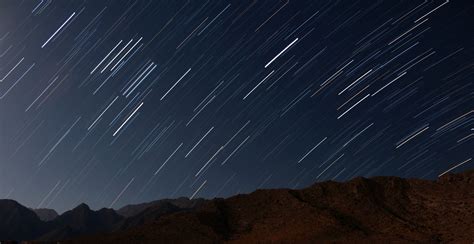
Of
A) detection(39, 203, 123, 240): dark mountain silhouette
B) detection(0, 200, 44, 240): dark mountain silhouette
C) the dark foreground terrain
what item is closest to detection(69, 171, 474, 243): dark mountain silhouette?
the dark foreground terrain

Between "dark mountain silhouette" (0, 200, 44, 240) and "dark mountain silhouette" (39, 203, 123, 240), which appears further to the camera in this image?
"dark mountain silhouette" (39, 203, 123, 240)

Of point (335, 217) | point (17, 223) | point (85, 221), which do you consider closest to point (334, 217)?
point (335, 217)

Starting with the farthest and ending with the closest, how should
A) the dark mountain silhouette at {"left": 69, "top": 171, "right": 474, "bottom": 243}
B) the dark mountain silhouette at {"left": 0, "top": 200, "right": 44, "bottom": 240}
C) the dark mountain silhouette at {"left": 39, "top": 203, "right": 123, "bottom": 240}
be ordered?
the dark mountain silhouette at {"left": 39, "top": 203, "right": 123, "bottom": 240}
the dark mountain silhouette at {"left": 0, "top": 200, "right": 44, "bottom": 240}
the dark mountain silhouette at {"left": 69, "top": 171, "right": 474, "bottom": 243}

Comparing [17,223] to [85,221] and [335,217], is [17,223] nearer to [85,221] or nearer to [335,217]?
[85,221]

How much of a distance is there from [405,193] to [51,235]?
110m

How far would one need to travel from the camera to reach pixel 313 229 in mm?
62750

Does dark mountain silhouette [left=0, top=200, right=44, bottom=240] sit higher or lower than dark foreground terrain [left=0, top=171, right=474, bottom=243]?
higher

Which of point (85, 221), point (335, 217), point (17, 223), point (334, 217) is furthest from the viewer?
point (85, 221)

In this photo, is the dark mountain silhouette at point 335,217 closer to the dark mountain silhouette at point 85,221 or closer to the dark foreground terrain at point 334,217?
the dark foreground terrain at point 334,217

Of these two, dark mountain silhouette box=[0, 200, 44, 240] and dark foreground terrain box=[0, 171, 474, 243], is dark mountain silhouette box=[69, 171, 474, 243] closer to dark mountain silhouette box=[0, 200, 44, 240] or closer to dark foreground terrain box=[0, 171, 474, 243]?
dark foreground terrain box=[0, 171, 474, 243]

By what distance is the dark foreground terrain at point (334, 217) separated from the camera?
201 feet

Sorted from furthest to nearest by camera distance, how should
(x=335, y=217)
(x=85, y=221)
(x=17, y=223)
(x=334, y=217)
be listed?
(x=85, y=221) → (x=17, y=223) → (x=335, y=217) → (x=334, y=217)

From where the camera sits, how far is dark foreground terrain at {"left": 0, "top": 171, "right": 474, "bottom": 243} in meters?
61.4

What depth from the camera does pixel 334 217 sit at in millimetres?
67000
